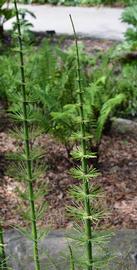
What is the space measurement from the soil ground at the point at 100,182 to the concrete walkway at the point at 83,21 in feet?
14.9

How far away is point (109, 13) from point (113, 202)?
7.56 m

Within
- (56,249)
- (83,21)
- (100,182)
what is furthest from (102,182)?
(83,21)

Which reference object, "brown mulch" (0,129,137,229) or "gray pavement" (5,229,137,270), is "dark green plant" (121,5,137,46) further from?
"gray pavement" (5,229,137,270)

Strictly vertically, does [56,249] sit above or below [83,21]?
below

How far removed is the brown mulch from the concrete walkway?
14.9 ft

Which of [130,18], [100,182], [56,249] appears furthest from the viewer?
[130,18]

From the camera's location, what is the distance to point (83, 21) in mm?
10516

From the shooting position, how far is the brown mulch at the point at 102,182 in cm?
388

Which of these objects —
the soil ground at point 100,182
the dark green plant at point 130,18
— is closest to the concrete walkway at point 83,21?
the dark green plant at point 130,18

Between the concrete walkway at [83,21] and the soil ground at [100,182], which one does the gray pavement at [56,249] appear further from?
the concrete walkway at [83,21]

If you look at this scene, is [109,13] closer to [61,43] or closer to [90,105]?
[61,43]

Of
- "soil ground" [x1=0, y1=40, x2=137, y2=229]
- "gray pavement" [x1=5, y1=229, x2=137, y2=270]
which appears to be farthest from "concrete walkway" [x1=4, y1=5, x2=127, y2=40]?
"gray pavement" [x1=5, y1=229, x2=137, y2=270]

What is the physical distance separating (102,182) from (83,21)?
22.0ft

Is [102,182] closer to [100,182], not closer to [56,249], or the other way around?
[100,182]
